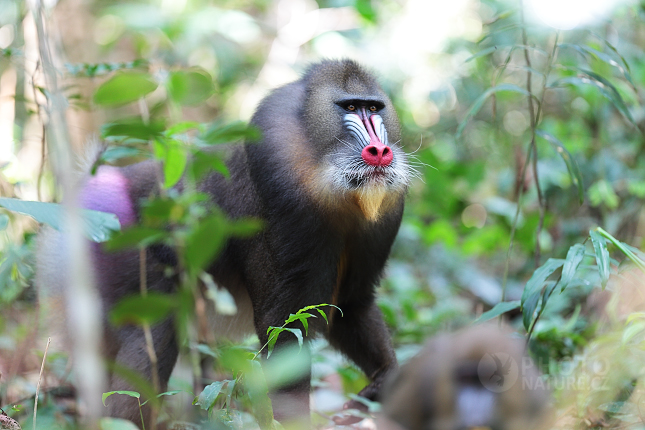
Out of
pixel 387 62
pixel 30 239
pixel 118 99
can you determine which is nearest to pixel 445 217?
pixel 387 62

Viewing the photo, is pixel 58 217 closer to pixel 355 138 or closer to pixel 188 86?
pixel 188 86

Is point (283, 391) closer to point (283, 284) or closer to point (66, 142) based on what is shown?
point (283, 284)

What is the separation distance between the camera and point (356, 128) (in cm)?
297

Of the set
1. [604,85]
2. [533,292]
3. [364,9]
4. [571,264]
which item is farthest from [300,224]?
[364,9]

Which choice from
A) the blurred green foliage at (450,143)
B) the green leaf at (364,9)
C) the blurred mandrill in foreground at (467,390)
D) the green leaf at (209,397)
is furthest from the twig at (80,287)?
the green leaf at (364,9)

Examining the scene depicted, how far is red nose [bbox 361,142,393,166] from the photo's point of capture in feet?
9.27

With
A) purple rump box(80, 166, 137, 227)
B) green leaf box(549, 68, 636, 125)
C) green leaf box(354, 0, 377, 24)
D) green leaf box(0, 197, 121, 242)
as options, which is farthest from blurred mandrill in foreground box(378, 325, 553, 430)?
green leaf box(354, 0, 377, 24)

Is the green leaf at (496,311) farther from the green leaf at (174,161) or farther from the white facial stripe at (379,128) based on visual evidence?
the green leaf at (174,161)

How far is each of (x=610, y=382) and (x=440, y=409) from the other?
1185 mm

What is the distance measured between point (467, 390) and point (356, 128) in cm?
143

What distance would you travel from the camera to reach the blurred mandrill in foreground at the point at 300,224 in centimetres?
294

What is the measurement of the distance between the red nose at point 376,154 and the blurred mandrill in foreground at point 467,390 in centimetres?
95

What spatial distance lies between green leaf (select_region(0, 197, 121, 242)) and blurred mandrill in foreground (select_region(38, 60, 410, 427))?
0.90m

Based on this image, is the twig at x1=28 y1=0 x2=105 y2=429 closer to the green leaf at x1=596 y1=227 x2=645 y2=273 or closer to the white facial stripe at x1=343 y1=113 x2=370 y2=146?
the white facial stripe at x1=343 y1=113 x2=370 y2=146
